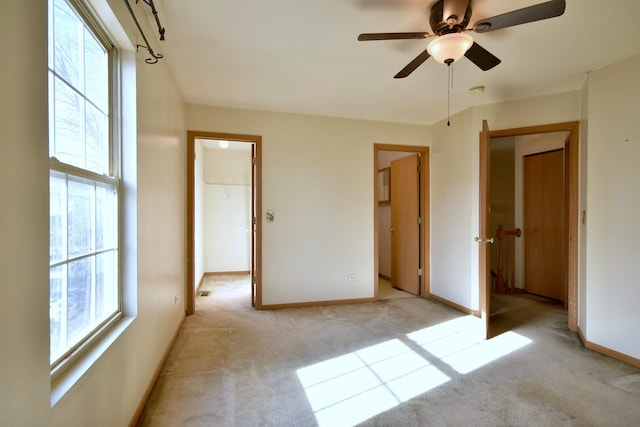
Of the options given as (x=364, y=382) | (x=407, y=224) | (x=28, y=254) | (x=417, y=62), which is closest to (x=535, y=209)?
(x=407, y=224)

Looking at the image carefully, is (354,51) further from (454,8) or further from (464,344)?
(464,344)

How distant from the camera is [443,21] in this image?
1775mm

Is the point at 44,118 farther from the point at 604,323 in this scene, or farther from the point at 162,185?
the point at 604,323

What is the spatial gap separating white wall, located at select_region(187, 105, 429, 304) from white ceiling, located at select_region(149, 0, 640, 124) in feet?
1.10

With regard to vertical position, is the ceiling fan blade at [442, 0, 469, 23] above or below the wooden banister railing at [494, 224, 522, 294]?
above

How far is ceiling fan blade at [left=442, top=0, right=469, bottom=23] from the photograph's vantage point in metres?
1.73

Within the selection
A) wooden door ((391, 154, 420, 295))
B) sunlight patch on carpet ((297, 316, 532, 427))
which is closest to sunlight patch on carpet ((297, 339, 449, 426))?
sunlight patch on carpet ((297, 316, 532, 427))

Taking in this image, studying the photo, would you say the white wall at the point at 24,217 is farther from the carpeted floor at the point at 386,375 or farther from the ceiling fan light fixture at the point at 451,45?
the ceiling fan light fixture at the point at 451,45

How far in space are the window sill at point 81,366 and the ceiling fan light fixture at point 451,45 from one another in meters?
2.37

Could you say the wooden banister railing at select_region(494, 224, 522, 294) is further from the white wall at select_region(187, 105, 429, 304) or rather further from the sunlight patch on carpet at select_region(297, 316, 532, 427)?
the white wall at select_region(187, 105, 429, 304)

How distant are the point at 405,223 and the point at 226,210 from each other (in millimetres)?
3432

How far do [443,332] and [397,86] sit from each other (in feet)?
Result: 8.31

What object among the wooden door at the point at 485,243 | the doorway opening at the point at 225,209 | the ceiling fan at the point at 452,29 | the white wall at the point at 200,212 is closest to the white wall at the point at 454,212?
the wooden door at the point at 485,243

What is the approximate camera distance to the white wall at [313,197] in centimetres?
374
